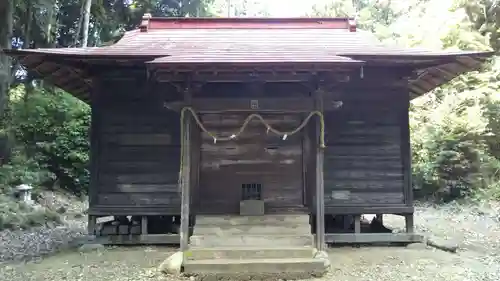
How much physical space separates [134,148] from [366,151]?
4.72m

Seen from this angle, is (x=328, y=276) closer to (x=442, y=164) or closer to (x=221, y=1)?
(x=442, y=164)

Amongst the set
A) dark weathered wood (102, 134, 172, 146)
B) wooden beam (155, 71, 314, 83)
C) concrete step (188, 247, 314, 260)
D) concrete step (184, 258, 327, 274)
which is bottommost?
concrete step (184, 258, 327, 274)

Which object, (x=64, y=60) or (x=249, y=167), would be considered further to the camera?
(x=249, y=167)

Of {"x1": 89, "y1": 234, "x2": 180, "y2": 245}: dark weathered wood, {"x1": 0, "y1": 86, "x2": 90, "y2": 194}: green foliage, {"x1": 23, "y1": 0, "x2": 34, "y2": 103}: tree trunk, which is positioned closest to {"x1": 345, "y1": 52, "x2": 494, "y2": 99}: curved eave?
{"x1": 89, "y1": 234, "x2": 180, "y2": 245}: dark weathered wood

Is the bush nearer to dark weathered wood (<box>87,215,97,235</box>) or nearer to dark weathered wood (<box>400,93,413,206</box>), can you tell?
dark weathered wood (<box>400,93,413,206</box>)

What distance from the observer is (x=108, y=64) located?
8.52 metres

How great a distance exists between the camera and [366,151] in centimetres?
913

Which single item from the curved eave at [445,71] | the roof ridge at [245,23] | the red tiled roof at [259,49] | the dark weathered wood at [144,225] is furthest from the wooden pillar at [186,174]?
the curved eave at [445,71]

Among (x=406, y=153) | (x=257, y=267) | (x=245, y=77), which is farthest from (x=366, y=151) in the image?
(x=257, y=267)

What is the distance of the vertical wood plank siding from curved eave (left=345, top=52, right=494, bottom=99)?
0.78 meters

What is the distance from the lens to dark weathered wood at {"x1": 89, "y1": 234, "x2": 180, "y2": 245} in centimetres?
877

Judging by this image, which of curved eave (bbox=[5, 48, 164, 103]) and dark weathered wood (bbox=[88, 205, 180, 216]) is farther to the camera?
dark weathered wood (bbox=[88, 205, 180, 216])

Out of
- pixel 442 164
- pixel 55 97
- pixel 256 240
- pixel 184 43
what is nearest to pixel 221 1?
pixel 55 97

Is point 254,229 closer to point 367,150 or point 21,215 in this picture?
point 367,150
